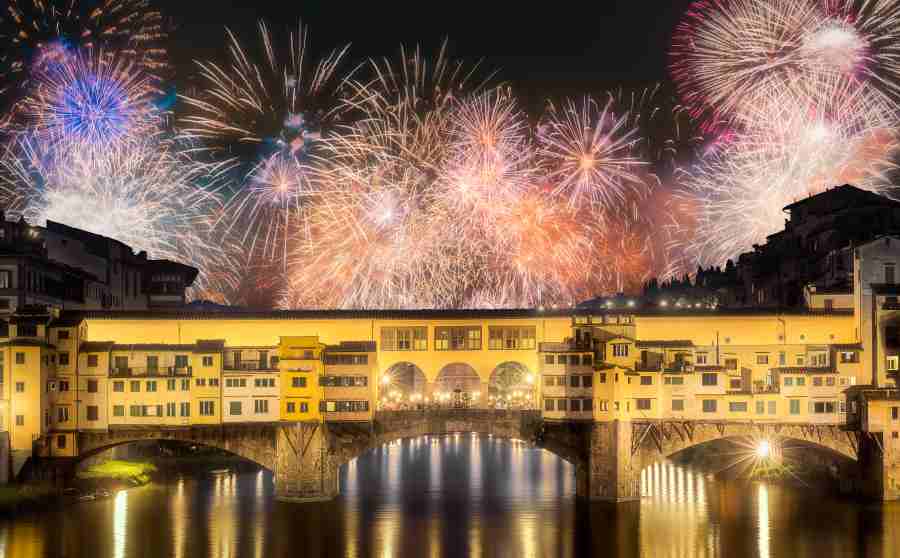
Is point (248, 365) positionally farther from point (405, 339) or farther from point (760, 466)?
point (760, 466)

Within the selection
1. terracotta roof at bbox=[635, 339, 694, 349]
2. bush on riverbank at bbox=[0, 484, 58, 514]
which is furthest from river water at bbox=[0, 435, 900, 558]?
terracotta roof at bbox=[635, 339, 694, 349]

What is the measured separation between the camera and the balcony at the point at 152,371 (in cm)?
5356

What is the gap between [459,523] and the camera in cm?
5016

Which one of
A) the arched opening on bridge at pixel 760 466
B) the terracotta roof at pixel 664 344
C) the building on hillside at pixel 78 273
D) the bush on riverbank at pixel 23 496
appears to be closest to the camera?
the bush on riverbank at pixel 23 496

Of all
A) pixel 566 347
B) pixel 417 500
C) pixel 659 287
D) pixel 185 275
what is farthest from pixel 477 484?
pixel 659 287

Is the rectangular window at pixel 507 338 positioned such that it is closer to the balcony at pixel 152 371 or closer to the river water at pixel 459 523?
the river water at pixel 459 523

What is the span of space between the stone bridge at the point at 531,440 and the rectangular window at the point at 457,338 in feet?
15.5

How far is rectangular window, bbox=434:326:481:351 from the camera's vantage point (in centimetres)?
5791

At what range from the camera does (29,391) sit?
51688 mm

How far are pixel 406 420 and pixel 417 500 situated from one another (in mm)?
4184

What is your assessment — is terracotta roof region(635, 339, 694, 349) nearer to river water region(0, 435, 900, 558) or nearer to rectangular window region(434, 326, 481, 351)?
river water region(0, 435, 900, 558)

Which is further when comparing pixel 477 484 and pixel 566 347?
pixel 477 484

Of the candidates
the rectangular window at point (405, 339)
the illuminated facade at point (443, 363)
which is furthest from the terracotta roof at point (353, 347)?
the rectangular window at point (405, 339)

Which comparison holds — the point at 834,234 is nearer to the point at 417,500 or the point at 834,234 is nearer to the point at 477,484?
the point at 477,484
